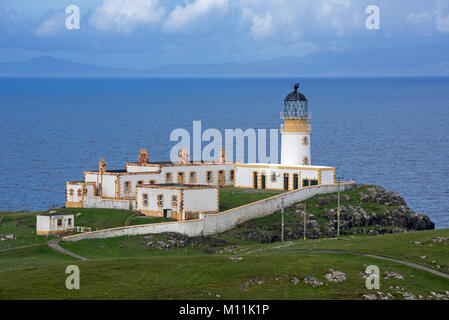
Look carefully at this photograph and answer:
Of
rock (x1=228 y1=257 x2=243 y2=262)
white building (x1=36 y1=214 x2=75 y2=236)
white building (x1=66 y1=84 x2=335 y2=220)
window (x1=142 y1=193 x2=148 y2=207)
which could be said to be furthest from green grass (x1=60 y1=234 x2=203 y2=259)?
rock (x1=228 y1=257 x2=243 y2=262)

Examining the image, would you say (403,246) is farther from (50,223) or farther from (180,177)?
(180,177)

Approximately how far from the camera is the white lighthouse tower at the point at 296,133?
110 meters

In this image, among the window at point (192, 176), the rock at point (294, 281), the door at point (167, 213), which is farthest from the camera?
the window at point (192, 176)

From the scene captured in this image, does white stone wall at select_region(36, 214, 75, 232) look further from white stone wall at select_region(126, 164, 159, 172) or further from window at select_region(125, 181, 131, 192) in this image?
white stone wall at select_region(126, 164, 159, 172)

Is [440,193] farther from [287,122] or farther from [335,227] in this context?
[335,227]

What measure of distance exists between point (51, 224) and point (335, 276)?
32.8 m

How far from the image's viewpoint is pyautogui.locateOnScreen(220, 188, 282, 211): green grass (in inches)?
3823

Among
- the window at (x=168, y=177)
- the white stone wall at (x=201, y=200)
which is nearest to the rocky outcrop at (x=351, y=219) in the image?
the white stone wall at (x=201, y=200)

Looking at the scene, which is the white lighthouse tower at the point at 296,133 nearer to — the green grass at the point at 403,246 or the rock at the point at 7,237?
the green grass at the point at 403,246

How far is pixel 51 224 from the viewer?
86.6 meters

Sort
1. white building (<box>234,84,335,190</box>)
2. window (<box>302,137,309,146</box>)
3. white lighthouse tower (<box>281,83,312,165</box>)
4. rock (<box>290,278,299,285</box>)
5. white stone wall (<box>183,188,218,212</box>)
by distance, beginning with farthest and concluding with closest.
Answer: window (<box>302,137,309,146</box>), white lighthouse tower (<box>281,83,312,165</box>), white building (<box>234,84,335,190</box>), white stone wall (<box>183,188,218,212</box>), rock (<box>290,278,299,285</box>)

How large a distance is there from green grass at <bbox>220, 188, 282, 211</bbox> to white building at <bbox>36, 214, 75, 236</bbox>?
16.3 m

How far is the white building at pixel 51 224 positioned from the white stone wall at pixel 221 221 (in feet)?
14.8

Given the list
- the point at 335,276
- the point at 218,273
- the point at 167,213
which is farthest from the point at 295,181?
the point at 218,273
